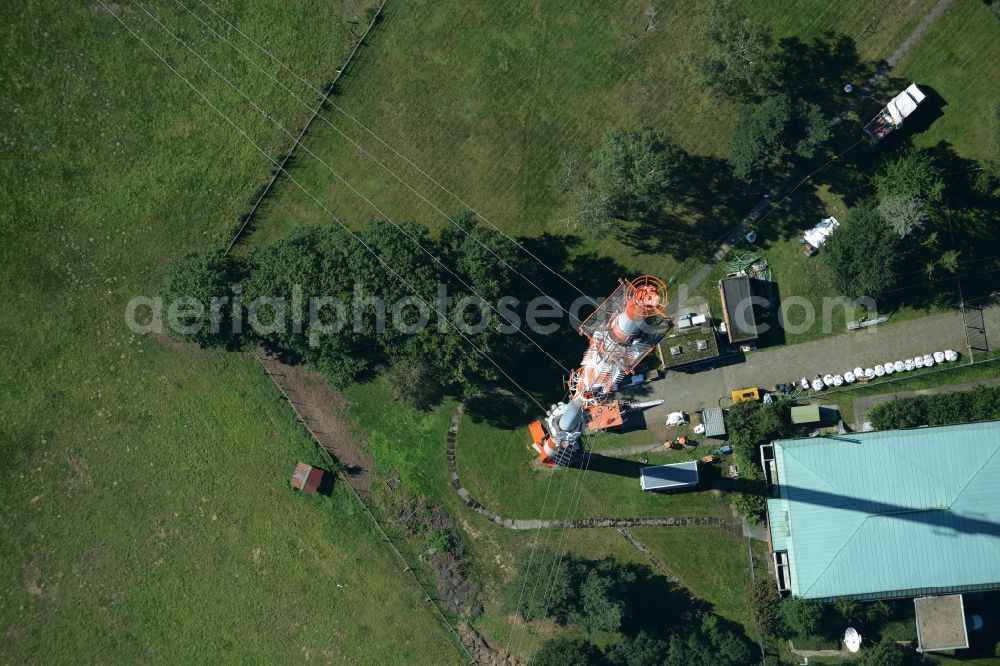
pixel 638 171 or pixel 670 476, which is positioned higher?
pixel 638 171

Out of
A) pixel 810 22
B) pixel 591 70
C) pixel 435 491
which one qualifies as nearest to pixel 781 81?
pixel 810 22

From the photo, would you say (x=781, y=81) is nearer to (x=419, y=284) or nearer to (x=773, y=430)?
(x=773, y=430)

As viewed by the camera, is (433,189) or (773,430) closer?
(773,430)

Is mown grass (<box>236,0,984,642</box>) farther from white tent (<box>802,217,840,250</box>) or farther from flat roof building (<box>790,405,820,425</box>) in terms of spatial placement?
flat roof building (<box>790,405,820,425</box>)

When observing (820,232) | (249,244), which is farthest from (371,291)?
(820,232)

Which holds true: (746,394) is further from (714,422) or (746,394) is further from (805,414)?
(805,414)

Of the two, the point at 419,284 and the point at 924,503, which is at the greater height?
the point at 924,503
